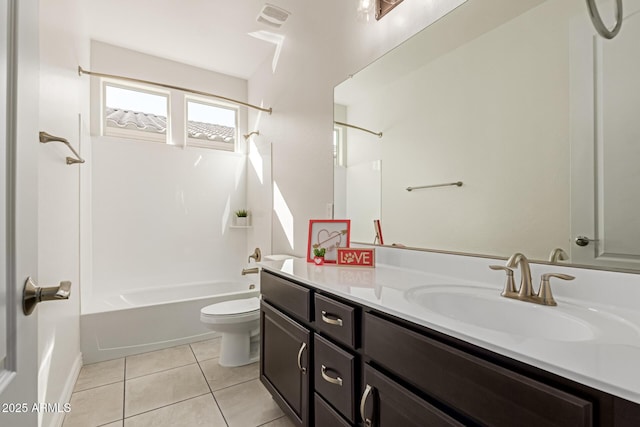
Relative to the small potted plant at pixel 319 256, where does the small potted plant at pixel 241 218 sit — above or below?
above

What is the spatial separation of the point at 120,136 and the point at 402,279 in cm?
317

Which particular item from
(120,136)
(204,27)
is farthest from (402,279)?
(120,136)

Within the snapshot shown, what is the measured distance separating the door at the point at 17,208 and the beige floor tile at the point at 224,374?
1515mm

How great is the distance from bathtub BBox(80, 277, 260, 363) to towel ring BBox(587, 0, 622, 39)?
2.80 m

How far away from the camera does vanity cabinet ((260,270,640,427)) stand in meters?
0.51

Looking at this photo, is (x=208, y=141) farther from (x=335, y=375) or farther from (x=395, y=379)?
(x=395, y=379)

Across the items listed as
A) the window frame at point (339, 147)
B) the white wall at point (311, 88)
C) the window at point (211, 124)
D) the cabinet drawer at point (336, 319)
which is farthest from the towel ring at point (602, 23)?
the window at point (211, 124)

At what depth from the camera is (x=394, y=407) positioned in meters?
0.82

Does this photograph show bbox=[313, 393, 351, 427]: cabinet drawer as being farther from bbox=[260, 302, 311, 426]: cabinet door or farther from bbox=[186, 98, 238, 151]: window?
bbox=[186, 98, 238, 151]: window

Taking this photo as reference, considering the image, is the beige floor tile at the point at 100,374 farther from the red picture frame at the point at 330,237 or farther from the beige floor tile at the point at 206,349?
the red picture frame at the point at 330,237

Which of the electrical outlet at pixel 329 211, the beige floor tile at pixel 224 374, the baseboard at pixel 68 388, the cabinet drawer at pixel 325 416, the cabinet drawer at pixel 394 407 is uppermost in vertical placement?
the electrical outlet at pixel 329 211

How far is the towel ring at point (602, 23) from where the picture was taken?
828 mm

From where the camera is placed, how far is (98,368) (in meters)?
2.17

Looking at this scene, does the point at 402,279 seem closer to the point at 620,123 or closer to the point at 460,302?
the point at 460,302
